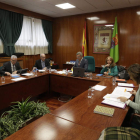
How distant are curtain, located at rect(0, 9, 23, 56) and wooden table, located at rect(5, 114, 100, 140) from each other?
13.1 ft

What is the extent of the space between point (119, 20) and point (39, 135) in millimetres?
4933

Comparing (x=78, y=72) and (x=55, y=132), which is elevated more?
(x=78, y=72)

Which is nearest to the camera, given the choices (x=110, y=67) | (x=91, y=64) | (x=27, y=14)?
(x=110, y=67)

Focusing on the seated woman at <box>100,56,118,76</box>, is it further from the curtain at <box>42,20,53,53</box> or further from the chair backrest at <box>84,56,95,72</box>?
the curtain at <box>42,20,53,53</box>

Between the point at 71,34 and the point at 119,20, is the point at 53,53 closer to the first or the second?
the point at 71,34

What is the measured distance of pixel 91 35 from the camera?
561cm

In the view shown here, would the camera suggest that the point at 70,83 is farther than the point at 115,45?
No

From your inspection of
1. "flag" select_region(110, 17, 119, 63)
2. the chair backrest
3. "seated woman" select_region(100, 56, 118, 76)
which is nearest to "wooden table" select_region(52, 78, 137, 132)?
"seated woman" select_region(100, 56, 118, 76)

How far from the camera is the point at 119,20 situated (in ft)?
16.2

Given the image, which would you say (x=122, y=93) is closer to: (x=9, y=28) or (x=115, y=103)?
(x=115, y=103)

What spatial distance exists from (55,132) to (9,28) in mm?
4425

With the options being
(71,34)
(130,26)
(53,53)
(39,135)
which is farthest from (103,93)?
(53,53)

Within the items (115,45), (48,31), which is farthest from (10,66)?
(115,45)

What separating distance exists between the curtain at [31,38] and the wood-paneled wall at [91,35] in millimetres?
794
